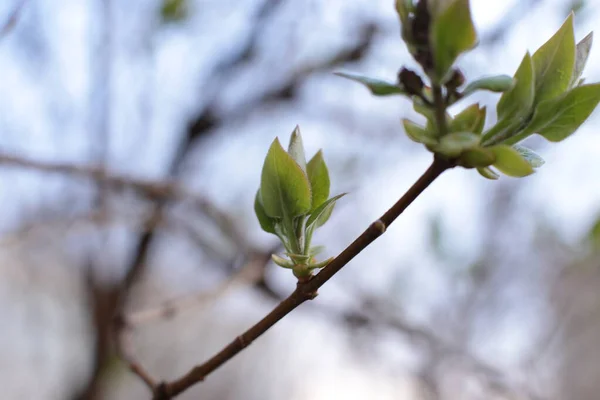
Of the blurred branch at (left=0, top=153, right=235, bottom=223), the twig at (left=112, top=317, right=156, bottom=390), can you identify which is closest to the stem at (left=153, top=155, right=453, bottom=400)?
the twig at (left=112, top=317, right=156, bottom=390)

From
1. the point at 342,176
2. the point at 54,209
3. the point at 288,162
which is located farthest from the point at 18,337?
the point at 288,162

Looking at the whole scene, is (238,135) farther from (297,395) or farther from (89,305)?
(297,395)

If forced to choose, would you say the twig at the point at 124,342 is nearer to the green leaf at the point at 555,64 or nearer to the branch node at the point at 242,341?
the branch node at the point at 242,341

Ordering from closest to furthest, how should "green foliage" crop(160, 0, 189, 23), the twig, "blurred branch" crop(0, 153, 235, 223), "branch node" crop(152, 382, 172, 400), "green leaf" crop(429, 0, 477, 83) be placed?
"green leaf" crop(429, 0, 477, 83), "branch node" crop(152, 382, 172, 400), the twig, "blurred branch" crop(0, 153, 235, 223), "green foliage" crop(160, 0, 189, 23)

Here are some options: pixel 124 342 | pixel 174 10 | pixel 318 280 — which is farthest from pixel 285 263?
pixel 174 10

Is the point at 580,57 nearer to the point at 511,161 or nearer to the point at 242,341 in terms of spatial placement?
the point at 511,161

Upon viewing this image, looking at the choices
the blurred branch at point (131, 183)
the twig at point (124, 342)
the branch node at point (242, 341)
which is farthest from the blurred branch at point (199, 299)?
the branch node at point (242, 341)

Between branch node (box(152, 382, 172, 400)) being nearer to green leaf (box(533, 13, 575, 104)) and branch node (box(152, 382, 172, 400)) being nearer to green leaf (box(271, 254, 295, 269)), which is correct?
green leaf (box(271, 254, 295, 269))
